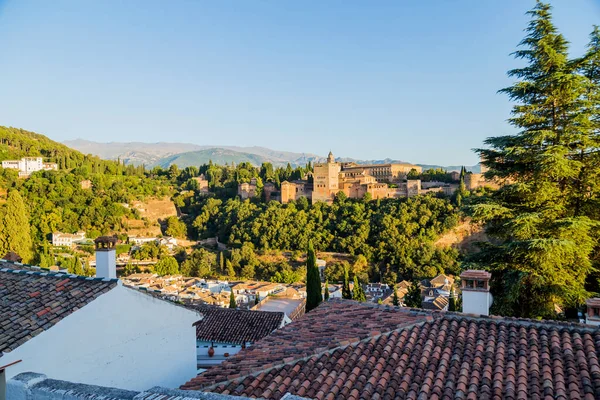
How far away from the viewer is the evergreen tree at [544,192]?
6.93 meters

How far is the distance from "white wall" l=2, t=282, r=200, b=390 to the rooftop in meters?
5.31

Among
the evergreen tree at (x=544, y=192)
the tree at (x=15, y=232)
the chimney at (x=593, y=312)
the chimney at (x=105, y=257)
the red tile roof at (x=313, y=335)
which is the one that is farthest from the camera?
the tree at (x=15, y=232)

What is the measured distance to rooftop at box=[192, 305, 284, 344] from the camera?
10836mm

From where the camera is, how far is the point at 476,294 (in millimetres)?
5242

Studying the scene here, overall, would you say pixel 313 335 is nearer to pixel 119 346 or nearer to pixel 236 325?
pixel 119 346

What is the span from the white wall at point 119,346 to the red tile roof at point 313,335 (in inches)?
31.5

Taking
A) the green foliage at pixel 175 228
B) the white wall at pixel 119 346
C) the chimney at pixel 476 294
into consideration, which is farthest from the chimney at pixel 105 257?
the green foliage at pixel 175 228

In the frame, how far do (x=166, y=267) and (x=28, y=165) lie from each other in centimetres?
3909

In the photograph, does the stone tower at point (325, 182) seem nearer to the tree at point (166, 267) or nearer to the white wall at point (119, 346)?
the tree at point (166, 267)

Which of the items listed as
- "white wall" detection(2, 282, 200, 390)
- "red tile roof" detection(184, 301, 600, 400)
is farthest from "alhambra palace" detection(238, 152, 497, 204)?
"white wall" detection(2, 282, 200, 390)

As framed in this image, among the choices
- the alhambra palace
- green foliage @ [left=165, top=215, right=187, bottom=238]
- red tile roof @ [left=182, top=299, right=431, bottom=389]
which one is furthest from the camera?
green foliage @ [left=165, top=215, right=187, bottom=238]

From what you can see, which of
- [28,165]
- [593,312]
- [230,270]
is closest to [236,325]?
[593,312]

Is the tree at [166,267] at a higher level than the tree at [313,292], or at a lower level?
lower

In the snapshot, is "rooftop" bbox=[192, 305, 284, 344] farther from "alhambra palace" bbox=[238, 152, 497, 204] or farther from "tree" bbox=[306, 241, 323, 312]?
"alhambra palace" bbox=[238, 152, 497, 204]
